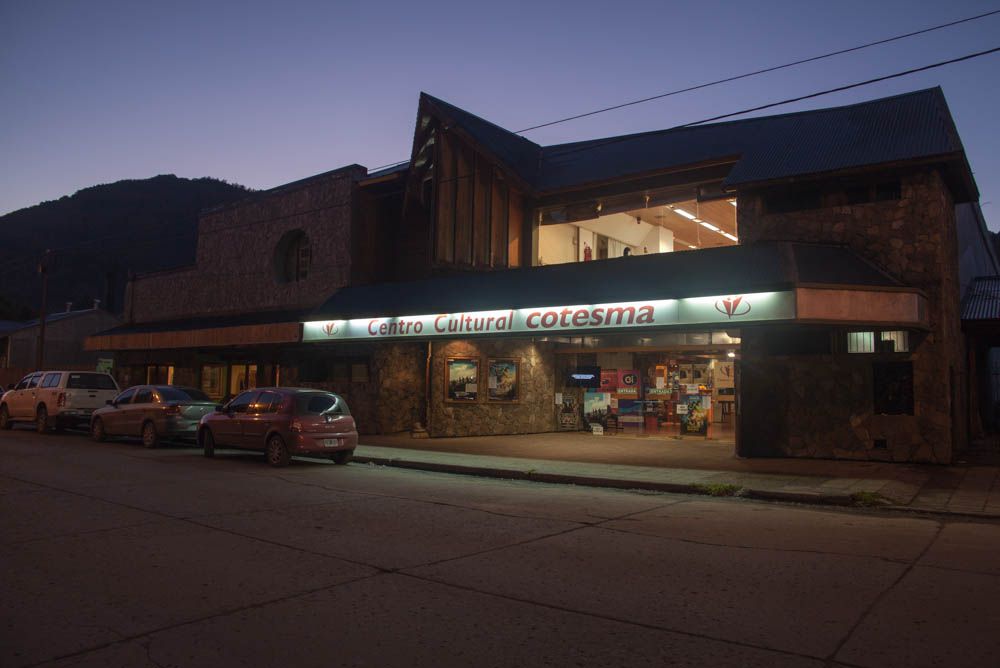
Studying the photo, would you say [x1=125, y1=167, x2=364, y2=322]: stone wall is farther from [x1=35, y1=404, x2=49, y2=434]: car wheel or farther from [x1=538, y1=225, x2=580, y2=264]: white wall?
[x1=35, y1=404, x2=49, y2=434]: car wheel

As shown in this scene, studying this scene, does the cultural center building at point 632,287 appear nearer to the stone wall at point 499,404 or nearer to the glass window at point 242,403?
the stone wall at point 499,404

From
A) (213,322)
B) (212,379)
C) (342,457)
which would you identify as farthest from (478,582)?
(212,379)

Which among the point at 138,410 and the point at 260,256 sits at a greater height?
the point at 260,256

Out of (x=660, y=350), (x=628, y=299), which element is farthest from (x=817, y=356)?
(x=660, y=350)

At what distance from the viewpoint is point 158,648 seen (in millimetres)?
4543

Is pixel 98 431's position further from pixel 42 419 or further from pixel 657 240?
pixel 657 240

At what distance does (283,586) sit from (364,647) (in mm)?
1692

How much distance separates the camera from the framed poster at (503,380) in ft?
71.9

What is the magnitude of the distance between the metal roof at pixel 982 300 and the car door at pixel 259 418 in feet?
58.6

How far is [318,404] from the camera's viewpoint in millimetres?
15414

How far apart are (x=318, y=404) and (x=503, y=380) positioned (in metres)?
7.79

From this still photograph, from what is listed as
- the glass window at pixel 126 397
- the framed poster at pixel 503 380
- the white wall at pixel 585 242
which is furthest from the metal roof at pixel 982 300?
the glass window at pixel 126 397

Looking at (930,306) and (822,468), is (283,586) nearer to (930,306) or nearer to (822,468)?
(822,468)

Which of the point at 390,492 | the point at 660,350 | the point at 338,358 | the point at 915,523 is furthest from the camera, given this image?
the point at 338,358
